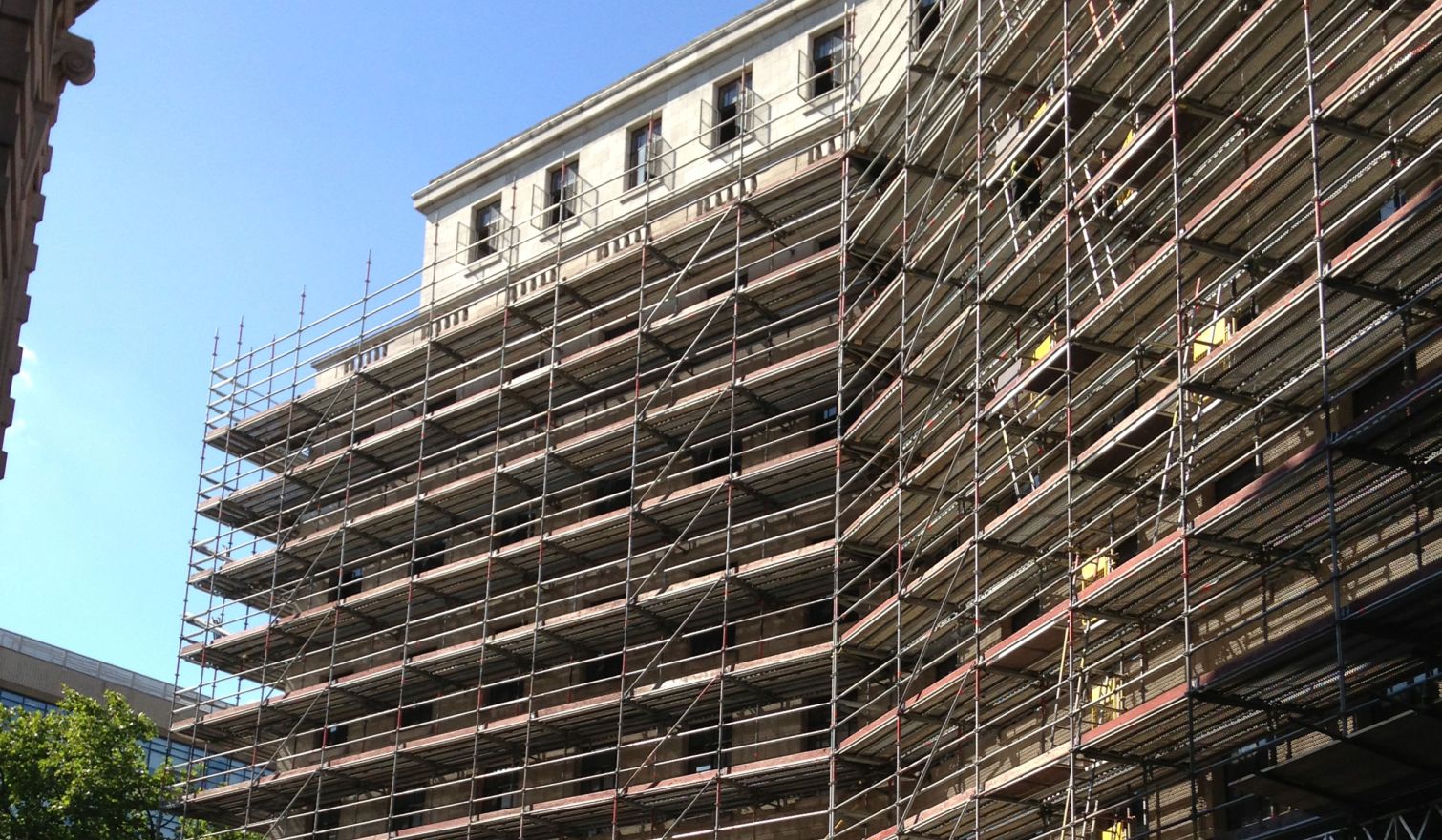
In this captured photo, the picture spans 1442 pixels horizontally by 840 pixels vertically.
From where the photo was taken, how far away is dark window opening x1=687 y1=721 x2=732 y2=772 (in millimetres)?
40531

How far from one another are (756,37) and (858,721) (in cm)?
1720

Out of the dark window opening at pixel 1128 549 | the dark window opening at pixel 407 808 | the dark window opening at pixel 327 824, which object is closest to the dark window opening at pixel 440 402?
the dark window opening at pixel 407 808

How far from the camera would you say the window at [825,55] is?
149 feet

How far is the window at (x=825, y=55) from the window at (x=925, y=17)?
2.20 metres

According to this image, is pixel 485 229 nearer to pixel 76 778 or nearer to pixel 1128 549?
pixel 76 778

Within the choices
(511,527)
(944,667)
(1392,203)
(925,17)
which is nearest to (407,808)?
(511,527)

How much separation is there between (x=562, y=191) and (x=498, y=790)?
15240 mm

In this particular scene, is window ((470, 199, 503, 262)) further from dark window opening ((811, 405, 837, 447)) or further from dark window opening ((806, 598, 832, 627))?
dark window opening ((806, 598, 832, 627))

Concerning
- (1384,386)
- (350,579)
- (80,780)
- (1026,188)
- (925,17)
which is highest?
(925,17)

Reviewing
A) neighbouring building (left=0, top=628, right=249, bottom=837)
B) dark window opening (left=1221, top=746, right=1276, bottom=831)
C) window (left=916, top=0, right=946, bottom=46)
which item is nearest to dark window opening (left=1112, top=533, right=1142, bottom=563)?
dark window opening (left=1221, top=746, right=1276, bottom=831)

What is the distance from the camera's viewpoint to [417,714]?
48.8 m

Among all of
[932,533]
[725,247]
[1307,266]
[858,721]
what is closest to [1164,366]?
[1307,266]

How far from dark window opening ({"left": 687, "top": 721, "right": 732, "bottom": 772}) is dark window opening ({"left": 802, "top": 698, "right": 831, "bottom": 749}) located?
5.58ft

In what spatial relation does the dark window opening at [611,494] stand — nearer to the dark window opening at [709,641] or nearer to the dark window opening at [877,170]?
the dark window opening at [709,641]
